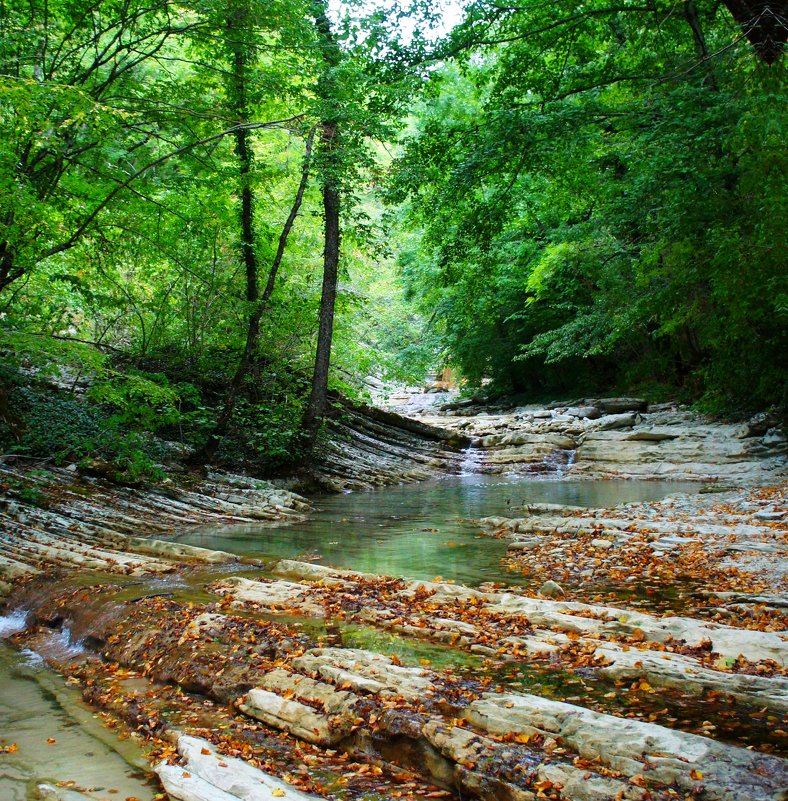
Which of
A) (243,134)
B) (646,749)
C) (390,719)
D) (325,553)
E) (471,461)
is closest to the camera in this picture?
(646,749)

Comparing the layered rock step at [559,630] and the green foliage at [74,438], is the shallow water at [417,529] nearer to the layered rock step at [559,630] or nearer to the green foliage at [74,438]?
the layered rock step at [559,630]

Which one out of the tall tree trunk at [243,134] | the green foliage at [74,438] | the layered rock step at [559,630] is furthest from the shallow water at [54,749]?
the tall tree trunk at [243,134]

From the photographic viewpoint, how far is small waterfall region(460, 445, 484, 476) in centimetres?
1881

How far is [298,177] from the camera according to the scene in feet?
57.2

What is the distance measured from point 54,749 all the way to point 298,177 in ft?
53.0

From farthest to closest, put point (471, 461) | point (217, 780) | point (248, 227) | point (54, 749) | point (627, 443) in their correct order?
point (471, 461) → point (627, 443) → point (248, 227) → point (54, 749) → point (217, 780)

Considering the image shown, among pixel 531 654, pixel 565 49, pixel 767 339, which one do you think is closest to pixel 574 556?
pixel 531 654

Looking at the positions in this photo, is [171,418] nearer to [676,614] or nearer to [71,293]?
[71,293]

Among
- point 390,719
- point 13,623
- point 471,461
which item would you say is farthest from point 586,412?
point 390,719

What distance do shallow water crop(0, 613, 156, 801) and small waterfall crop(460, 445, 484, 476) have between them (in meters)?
15.0

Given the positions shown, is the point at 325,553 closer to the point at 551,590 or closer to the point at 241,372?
the point at 551,590

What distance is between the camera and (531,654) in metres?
4.12

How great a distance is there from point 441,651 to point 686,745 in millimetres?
1770

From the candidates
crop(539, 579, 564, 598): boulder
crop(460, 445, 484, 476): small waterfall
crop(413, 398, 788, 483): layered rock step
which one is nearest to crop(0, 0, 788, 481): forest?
crop(413, 398, 788, 483): layered rock step
